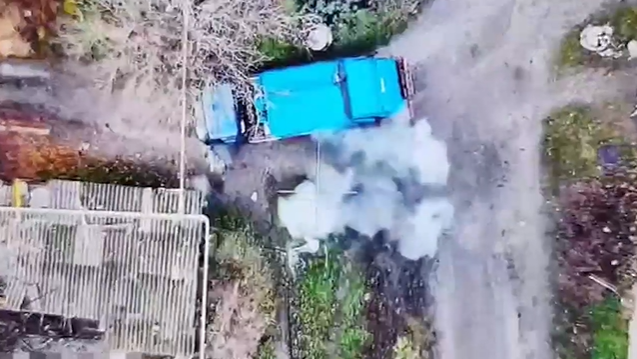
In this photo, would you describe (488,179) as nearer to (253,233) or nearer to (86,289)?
(253,233)

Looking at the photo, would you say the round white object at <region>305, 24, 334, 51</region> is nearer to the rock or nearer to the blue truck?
the blue truck

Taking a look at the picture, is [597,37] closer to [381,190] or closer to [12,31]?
[381,190]

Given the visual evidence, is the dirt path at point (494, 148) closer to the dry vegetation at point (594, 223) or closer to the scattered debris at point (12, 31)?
Answer: the dry vegetation at point (594, 223)

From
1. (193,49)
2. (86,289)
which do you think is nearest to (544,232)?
(193,49)

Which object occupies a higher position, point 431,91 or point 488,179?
point 431,91

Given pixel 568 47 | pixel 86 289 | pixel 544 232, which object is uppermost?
pixel 568 47

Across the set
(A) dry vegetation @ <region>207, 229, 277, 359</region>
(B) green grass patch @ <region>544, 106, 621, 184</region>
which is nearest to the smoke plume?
(A) dry vegetation @ <region>207, 229, 277, 359</region>
